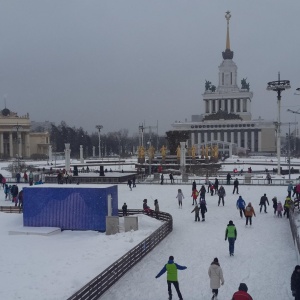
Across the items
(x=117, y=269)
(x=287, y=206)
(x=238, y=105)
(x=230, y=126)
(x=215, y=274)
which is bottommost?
(x=117, y=269)

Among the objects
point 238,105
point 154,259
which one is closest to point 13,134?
point 238,105

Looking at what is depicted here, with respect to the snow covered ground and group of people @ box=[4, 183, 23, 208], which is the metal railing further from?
group of people @ box=[4, 183, 23, 208]

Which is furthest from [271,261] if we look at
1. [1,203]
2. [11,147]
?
[11,147]

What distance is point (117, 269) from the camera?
1056 cm

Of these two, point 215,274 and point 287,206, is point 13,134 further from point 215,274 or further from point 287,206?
point 215,274

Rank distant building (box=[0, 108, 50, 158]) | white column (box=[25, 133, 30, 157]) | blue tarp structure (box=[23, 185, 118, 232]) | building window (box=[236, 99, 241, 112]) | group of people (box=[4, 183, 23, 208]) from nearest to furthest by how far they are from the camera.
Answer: blue tarp structure (box=[23, 185, 118, 232]), group of people (box=[4, 183, 23, 208]), distant building (box=[0, 108, 50, 158]), white column (box=[25, 133, 30, 157]), building window (box=[236, 99, 241, 112])

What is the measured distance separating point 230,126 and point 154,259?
328 feet

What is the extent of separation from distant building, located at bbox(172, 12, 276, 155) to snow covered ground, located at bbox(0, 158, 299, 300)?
84.0 metres

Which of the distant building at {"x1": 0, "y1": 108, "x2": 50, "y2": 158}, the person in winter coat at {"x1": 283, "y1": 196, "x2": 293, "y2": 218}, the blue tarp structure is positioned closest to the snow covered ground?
the person in winter coat at {"x1": 283, "y1": 196, "x2": 293, "y2": 218}

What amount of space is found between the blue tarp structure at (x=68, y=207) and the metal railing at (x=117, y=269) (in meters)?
2.39

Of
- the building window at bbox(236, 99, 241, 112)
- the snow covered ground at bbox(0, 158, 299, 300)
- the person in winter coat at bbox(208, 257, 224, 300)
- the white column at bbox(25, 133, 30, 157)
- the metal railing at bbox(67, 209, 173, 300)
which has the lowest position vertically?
the snow covered ground at bbox(0, 158, 299, 300)

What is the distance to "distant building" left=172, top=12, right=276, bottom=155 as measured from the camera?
4276 inches

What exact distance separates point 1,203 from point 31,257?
40.5 ft

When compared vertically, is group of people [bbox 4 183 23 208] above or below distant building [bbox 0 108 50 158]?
below
